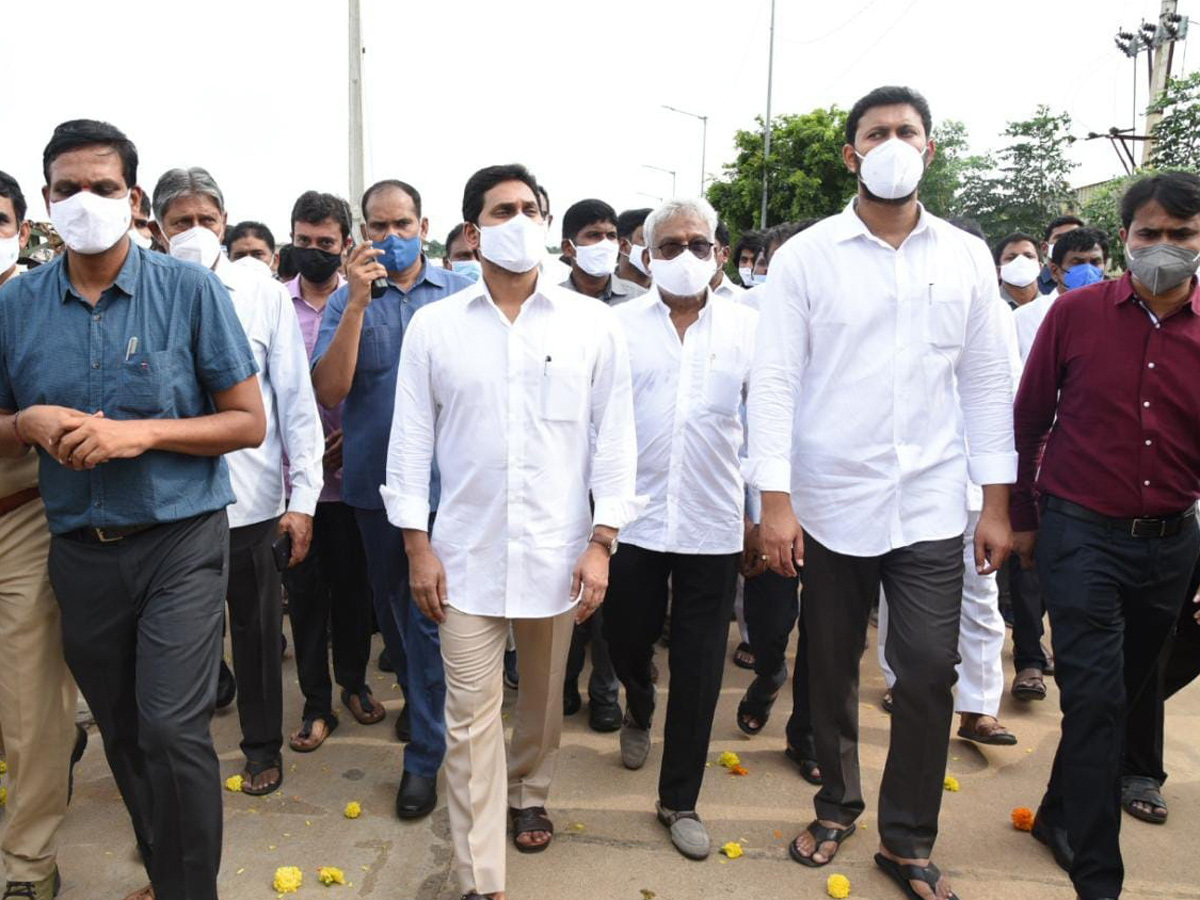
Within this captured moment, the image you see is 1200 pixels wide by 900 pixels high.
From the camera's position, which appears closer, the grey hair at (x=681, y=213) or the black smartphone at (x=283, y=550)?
the black smartphone at (x=283, y=550)

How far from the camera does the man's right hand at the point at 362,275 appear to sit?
3336 millimetres

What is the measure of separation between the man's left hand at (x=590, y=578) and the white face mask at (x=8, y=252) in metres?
2.16

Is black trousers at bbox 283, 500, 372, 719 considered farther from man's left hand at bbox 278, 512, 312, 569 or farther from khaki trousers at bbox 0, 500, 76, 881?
khaki trousers at bbox 0, 500, 76, 881

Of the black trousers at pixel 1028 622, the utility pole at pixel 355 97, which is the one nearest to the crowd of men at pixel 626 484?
the black trousers at pixel 1028 622

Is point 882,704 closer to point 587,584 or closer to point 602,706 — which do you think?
point 602,706

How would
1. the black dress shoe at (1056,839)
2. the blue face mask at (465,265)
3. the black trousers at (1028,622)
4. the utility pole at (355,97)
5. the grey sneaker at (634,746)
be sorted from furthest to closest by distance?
the utility pole at (355,97) < the blue face mask at (465,265) < the black trousers at (1028,622) < the grey sneaker at (634,746) < the black dress shoe at (1056,839)

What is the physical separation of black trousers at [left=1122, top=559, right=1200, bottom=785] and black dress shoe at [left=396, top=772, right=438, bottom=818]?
2.40 metres

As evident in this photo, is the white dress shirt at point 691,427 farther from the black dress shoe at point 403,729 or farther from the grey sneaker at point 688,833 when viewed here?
the black dress shoe at point 403,729

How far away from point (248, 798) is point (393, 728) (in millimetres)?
728

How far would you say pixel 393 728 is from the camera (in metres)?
4.08

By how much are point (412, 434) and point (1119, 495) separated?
2.12m

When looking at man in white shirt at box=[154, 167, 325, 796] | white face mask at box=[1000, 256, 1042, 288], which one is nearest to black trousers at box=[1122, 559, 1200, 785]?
man in white shirt at box=[154, 167, 325, 796]

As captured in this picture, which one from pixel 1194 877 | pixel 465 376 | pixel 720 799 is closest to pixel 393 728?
pixel 720 799

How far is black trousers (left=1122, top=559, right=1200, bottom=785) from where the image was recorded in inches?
118
